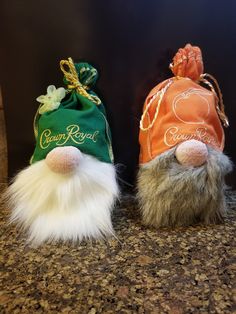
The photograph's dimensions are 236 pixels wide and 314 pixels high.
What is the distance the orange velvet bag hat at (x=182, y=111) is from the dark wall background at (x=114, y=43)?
79 millimetres

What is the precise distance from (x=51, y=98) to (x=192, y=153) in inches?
14.8

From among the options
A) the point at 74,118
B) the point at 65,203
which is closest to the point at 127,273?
the point at 65,203

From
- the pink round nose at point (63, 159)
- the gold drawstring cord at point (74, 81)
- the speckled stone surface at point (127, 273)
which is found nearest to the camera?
Result: the speckled stone surface at point (127, 273)

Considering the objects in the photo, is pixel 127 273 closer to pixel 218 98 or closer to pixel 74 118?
pixel 74 118

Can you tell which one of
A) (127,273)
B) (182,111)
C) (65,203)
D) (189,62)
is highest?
(189,62)

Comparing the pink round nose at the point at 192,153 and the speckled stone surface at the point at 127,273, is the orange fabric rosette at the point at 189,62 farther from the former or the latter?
the speckled stone surface at the point at 127,273

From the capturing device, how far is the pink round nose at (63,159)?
0.75 m

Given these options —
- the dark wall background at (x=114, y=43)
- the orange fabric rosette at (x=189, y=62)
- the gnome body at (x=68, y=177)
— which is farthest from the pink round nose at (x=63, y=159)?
the orange fabric rosette at (x=189, y=62)

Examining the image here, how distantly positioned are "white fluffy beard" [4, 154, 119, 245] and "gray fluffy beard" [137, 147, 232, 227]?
90mm

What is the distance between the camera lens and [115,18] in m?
0.90

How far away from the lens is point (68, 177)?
2.54 feet

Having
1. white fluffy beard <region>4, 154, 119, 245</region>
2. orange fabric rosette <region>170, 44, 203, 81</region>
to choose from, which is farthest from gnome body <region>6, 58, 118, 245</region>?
orange fabric rosette <region>170, 44, 203, 81</region>

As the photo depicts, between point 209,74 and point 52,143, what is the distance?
0.46 m

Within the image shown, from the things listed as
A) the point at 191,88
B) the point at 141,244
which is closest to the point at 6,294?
the point at 141,244
